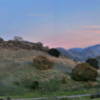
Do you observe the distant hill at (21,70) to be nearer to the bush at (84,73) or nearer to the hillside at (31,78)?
the hillside at (31,78)

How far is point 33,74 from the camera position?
52.7 meters

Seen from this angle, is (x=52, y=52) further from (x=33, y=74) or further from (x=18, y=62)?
(x=33, y=74)

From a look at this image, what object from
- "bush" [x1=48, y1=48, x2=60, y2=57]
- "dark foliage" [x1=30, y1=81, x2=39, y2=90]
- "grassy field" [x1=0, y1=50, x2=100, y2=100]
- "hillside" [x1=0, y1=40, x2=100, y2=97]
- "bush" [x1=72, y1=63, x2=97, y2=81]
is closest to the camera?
"grassy field" [x1=0, y1=50, x2=100, y2=100]

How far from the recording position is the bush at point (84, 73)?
4947cm

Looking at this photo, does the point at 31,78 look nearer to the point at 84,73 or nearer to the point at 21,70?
the point at 21,70

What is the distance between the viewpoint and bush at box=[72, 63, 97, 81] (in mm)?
49469

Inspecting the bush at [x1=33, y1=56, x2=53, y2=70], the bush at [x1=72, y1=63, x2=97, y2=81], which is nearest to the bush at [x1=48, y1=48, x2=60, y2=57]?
the bush at [x1=33, y1=56, x2=53, y2=70]

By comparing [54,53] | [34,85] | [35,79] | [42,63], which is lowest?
[34,85]

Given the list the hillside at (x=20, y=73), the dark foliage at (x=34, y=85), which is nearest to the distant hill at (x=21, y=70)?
the hillside at (x=20, y=73)

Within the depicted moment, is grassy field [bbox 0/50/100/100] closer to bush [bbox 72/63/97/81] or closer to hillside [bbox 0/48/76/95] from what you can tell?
hillside [bbox 0/48/76/95]

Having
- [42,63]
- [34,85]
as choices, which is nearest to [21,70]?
[42,63]

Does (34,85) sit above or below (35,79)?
below

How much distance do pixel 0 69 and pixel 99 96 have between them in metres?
30.0

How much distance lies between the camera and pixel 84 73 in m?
49.6
